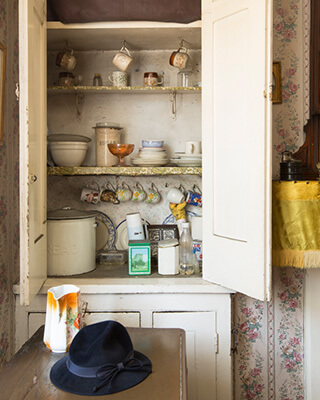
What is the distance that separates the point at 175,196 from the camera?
2.36 m

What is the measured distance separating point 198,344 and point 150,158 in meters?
0.92

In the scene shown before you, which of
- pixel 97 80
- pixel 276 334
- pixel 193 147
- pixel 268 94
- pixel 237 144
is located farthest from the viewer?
pixel 276 334

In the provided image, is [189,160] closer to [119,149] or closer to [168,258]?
[119,149]

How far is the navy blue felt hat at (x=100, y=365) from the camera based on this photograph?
1169 millimetres

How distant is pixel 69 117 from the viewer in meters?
2.46

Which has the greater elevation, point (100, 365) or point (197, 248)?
Result: point (197, 248)

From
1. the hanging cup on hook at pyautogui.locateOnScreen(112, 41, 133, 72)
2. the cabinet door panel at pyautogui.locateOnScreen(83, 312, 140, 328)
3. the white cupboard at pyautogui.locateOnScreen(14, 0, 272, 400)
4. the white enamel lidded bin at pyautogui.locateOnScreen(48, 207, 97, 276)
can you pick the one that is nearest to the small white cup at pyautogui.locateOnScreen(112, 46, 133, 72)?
the hanging cup on hook at pyautogui.locateOnScreen(112, 41, 133, 72)

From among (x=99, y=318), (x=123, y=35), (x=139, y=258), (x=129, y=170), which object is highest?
(x=123, y=35)

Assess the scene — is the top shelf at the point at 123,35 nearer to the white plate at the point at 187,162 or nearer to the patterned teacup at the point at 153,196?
the white plate at the point at 187,162

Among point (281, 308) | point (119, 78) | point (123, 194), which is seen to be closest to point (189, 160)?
point (123, 194)

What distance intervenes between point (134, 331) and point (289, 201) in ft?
3.01

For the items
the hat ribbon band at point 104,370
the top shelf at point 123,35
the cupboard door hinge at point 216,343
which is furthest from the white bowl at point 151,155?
the hat ribbon band at point 104,370

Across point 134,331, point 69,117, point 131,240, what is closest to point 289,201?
point 131,240

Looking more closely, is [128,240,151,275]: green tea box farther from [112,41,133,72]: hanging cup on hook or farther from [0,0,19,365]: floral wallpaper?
[112,41,133,72]: hanging cup on hook
